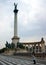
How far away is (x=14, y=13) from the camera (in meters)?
105

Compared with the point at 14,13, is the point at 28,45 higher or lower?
lower

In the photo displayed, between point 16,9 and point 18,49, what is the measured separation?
17944 mm

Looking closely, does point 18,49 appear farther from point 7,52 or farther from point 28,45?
point 28,45

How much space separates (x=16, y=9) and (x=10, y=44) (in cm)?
1522

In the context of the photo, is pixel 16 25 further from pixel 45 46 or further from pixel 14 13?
pixel 45 46

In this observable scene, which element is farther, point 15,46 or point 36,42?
point 36,42

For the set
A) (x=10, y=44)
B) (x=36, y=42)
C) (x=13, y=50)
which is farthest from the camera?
(x=36, y=42)

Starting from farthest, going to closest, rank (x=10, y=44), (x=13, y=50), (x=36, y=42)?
(x=36, y=42) < (x=10, y=44) < (x=13, y=50)

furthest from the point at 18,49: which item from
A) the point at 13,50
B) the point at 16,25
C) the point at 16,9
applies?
the point at 16,9

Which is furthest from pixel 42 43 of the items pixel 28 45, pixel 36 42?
pixel 28 45

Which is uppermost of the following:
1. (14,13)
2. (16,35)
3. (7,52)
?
(14,13)

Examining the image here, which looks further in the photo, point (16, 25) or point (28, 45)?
point (28, 45)

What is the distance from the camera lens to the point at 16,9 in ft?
346

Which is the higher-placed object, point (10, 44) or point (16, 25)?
point (16, 25)
